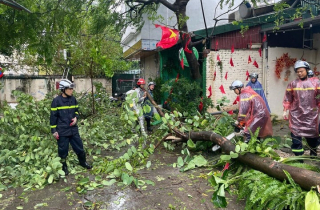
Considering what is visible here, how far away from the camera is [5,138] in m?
5.27

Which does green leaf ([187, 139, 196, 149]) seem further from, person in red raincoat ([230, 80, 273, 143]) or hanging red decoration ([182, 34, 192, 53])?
hanging red decoration ([182, 34, 192, 53])

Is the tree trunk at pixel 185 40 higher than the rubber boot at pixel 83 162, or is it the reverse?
the tree trunk at pixel 185 40

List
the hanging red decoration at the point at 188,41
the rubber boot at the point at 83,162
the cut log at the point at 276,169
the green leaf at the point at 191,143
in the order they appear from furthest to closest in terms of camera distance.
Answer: the hanging red decoration at the point at 188,41
the green leaf at the point at 191,143
the rubber boot at the point at 83,162
the cut log at the point at 276,169

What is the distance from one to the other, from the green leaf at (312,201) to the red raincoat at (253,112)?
1961 millimetres

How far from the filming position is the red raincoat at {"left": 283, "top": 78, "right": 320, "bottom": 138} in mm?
4199

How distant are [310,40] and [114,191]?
8.78 m

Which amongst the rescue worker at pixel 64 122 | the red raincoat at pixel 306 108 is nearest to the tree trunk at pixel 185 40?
the red raincoat at pixel 306 108

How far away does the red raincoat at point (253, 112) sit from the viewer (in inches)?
174

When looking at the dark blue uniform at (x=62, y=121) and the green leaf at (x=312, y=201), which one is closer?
the green leaf at (x=312, y=201)

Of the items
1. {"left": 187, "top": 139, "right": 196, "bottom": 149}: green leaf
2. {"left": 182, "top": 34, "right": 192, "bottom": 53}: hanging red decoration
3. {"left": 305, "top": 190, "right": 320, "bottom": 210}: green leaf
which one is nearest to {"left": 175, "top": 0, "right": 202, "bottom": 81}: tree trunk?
{"left": 182, "top": 34, "right": 192, "bottom": 53}: hanging red decoration

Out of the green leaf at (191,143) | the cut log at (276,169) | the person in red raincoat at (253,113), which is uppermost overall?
the person in red raincoat at (253,113)

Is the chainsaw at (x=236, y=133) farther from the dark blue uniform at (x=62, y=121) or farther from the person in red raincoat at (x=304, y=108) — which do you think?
the dark blue uniform at (x=62, y=121)

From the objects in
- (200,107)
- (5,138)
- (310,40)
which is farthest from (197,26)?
(5,138)

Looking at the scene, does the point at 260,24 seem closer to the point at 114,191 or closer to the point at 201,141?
the point at 201,141
